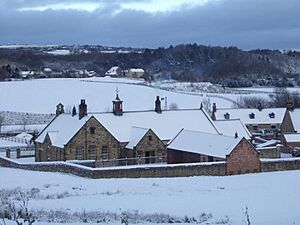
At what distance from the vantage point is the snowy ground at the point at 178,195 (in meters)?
23.1

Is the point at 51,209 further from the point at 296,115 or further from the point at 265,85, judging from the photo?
the point at 265,85

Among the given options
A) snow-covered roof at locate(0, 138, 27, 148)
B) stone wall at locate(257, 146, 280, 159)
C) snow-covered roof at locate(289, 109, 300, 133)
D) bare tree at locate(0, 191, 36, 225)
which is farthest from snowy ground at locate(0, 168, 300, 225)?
snow-covered roof at locate(289, 109, 300, 133)

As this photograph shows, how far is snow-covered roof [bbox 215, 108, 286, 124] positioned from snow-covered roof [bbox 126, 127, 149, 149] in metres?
26.0

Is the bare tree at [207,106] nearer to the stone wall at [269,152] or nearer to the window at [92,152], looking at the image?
the stone wall at [269,152]

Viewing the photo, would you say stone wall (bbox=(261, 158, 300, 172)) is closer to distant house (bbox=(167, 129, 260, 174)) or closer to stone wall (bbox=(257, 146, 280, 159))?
distant house (bbox=(167, 129, 260, 174))

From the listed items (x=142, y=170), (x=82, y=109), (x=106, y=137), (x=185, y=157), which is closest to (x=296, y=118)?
(x=185, y=157)

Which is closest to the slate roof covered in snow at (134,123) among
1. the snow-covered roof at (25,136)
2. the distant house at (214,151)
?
the distant house at (214,151)

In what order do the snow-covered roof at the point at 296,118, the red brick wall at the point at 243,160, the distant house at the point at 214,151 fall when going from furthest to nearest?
the snow-covered roof at the point at 296,118 → the distant house at the point at 214,151 → the red brick wall at the point at 243,160

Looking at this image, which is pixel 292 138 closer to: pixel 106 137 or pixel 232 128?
pixel 232 128

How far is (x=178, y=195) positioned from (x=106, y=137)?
63.0 feet

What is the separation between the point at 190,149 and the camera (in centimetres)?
4344

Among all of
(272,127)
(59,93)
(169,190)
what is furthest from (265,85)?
(169,190)

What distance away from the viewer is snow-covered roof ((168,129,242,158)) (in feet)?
135

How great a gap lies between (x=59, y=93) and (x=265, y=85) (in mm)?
72207
